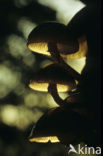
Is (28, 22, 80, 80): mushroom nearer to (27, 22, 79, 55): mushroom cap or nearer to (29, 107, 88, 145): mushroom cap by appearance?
(27, 22, 79, 55): mushroom cap

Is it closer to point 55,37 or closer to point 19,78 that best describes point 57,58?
point 55,37

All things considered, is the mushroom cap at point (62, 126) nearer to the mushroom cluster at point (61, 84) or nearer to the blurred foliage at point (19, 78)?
the mushroom cluster at point (61, 84)

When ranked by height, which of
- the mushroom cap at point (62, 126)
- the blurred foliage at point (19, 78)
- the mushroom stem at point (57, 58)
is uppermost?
the mushroom stem at point (57, 58)

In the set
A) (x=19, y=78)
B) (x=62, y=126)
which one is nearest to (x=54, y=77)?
(x=62, y=126)

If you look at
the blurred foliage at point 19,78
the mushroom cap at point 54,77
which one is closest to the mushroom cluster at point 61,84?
the mushroom cap at point 54,77

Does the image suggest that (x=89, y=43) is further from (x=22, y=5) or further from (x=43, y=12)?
(x=22, y=5)

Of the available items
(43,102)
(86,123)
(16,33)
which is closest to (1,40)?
(16,33)

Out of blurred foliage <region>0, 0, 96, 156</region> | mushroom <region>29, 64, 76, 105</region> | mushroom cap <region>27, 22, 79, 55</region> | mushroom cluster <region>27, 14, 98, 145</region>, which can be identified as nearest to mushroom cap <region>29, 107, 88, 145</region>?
mushroom cluster <region>27, 14, 98, 145</region>
